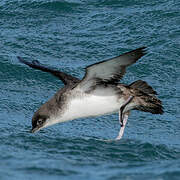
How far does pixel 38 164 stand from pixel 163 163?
177cm

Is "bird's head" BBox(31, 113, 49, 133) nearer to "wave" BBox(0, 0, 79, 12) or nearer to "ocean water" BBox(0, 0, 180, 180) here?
"ocean water" BBox(0, 0, 180, 180)

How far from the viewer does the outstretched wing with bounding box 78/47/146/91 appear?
285 inches

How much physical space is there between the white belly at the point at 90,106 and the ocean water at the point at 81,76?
53cm

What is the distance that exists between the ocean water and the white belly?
0.53m

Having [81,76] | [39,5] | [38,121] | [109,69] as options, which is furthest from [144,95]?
[39,5]

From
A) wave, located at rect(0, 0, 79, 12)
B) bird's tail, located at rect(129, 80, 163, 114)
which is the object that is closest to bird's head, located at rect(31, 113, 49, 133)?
bird's tail, located at rect(129, 80, 163, 114)

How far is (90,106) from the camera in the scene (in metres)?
8.22

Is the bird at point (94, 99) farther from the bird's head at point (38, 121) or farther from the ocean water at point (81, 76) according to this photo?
the ocean water at point (81, 76)

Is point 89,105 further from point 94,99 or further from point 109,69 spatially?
point 109,69

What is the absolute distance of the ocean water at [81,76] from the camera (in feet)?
24.1

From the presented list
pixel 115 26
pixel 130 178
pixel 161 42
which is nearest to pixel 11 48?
pixel 115 26

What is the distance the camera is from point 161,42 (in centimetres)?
1196

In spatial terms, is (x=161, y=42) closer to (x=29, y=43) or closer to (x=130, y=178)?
(x=29, y=43)

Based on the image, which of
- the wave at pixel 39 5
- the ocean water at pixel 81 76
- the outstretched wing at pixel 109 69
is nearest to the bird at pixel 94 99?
the outstretched wing at pixel 109 69
